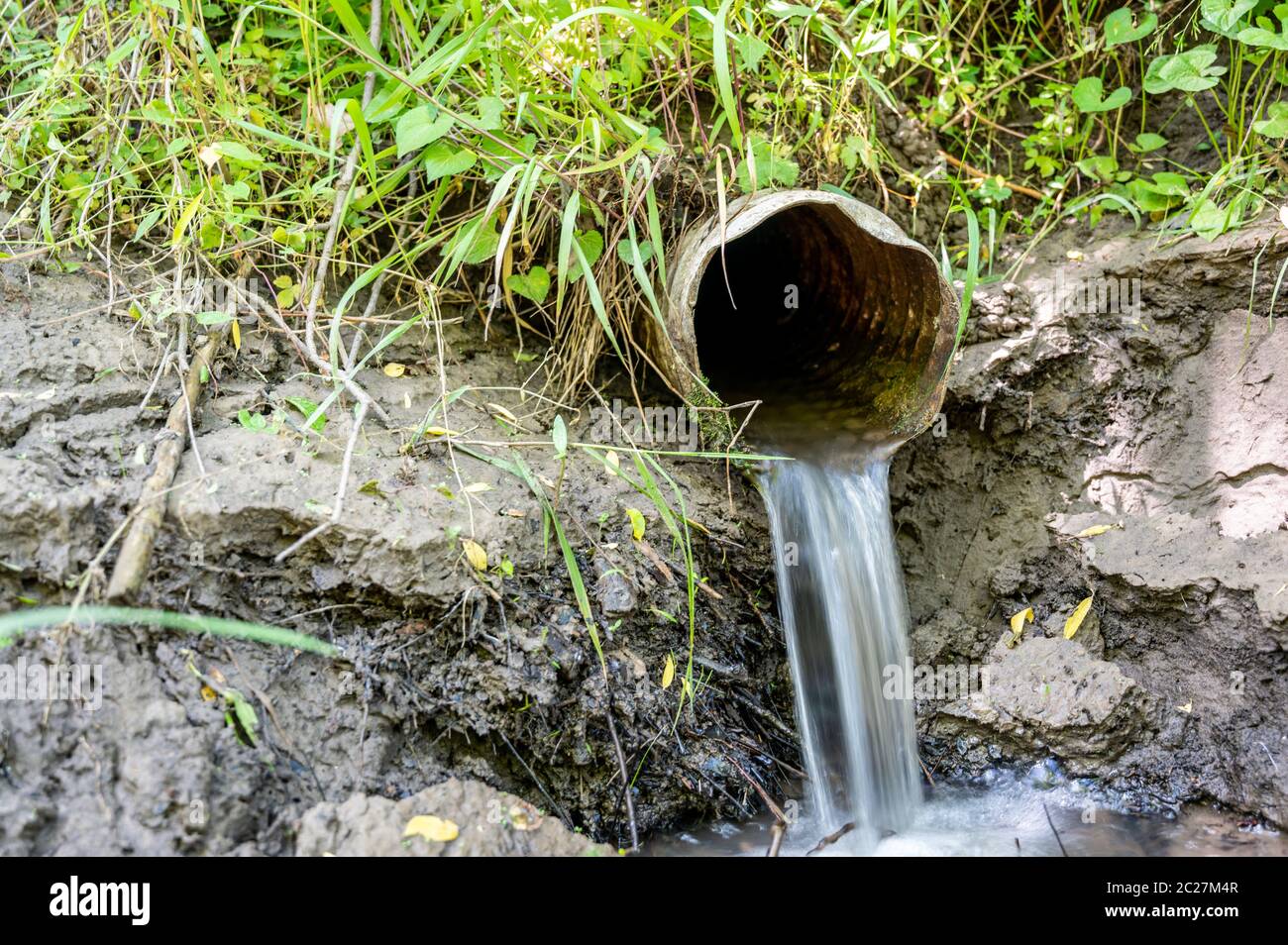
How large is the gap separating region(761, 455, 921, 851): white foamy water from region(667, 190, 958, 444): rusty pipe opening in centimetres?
23

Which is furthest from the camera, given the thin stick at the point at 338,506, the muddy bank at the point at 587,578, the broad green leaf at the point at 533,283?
the broad green leaf at the point at 533,283

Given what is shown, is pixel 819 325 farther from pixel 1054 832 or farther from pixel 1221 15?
pixel 1054 832

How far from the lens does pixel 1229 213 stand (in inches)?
125

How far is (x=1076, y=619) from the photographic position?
313 cm

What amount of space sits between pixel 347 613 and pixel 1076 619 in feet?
7.34

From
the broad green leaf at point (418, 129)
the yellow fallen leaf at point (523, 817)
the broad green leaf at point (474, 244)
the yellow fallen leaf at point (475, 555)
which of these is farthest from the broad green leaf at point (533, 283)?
the yellow fallen leaf at point (523, 817)

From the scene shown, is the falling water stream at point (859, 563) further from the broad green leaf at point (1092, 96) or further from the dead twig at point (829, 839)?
the broad green leaf at point (1092, 96)

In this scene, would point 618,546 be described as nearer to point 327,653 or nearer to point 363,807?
point 327,653

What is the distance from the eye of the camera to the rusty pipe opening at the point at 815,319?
9.47 feet

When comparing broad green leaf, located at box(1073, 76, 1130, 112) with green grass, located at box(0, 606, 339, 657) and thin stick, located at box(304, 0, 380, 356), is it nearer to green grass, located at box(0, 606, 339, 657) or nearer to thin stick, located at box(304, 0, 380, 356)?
thin stick, located at box(304, 0, 380, 356)

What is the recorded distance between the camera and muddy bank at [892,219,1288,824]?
2910 mm

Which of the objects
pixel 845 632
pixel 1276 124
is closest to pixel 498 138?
pixel 845 632

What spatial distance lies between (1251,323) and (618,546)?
2205 mm

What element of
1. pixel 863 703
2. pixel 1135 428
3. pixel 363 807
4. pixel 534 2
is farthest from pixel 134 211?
pixel 1135 428
